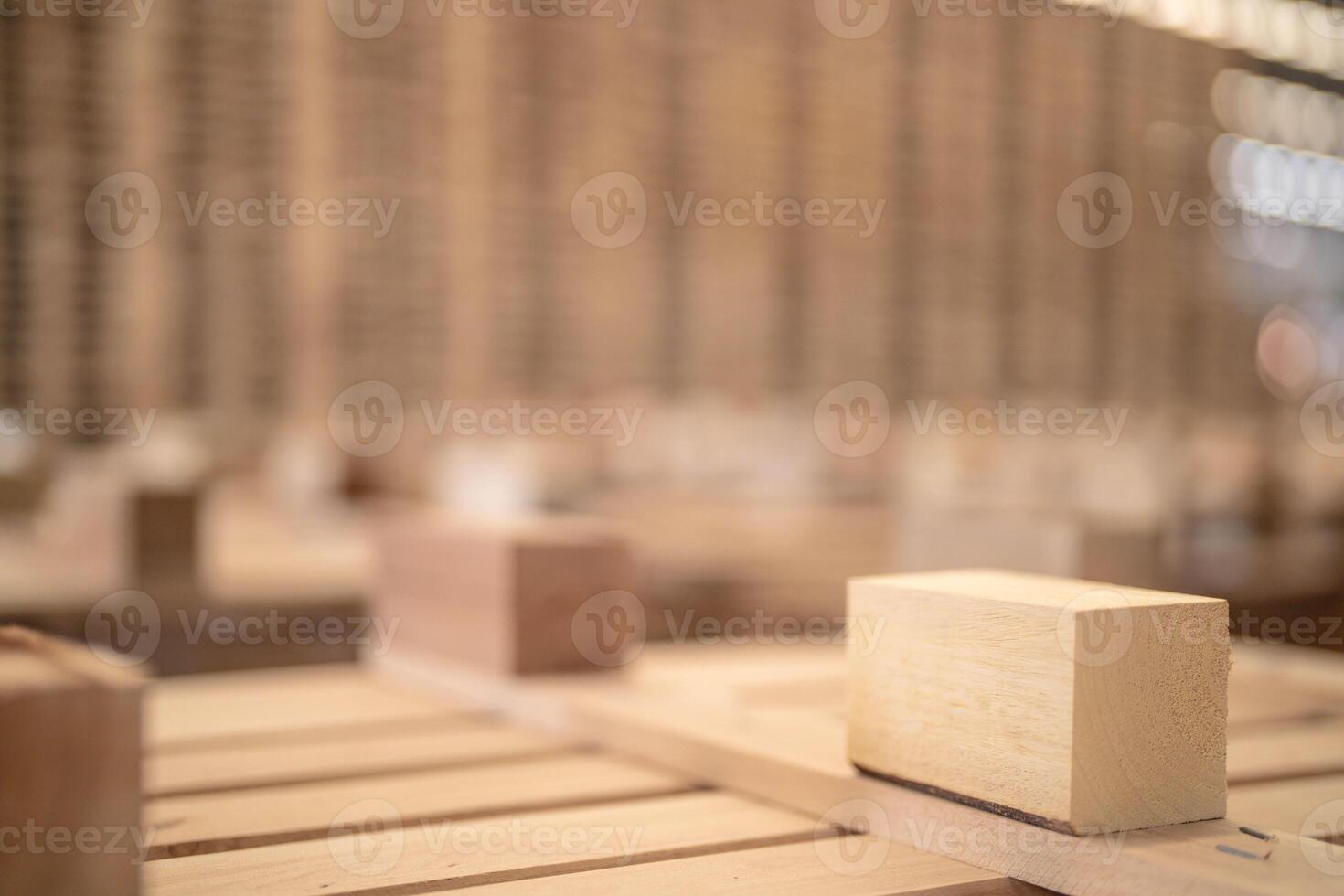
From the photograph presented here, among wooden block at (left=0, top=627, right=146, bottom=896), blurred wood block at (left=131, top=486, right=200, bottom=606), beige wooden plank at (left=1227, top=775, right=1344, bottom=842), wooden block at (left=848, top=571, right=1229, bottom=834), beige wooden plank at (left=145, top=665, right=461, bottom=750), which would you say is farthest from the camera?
blurred wood block at (left=131, top=486, right=200, bottom=606)

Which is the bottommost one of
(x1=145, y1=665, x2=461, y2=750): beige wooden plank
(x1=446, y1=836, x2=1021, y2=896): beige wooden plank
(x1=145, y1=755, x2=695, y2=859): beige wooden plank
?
(x1=145, y1=665, x2=461, y2=750): beige wooden plank

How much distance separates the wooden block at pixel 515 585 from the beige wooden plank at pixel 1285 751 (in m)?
0.83

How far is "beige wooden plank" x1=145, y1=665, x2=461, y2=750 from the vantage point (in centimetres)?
166

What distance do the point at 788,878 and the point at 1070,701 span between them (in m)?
0.27

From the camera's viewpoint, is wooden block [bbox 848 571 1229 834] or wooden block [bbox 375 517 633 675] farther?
wooden block [bbox 375 517 633 675]

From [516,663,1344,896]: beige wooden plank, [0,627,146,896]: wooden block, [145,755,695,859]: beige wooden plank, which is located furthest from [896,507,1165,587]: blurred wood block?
[0,627,146,896]: wooden block

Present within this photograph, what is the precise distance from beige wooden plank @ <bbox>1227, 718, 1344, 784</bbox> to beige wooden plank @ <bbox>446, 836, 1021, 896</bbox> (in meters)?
0.46

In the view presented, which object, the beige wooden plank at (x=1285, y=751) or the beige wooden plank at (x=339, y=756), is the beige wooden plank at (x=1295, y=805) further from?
the beige wooden plank at (x=339, y=756)

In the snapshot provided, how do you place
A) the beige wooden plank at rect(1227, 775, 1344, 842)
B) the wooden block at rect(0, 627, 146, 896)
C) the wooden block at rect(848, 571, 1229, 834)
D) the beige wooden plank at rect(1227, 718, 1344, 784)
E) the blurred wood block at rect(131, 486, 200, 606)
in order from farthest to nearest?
the blurred wood block at rect(131, 486, 200, 606), the beige wooden plank at rect(1227, 718, 1344, 784), the beige wooden plank at rect(1227, 775, 1344, 842), the wooden block at rect(848, 571, 1229, 834), the wooden block at rect(0, 627, 146, 896)

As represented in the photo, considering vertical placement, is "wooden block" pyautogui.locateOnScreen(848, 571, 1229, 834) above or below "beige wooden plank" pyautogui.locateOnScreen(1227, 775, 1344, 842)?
above

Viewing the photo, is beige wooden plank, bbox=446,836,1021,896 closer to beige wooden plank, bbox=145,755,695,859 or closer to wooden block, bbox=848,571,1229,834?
wooden block, bbox=848,571,1229,834

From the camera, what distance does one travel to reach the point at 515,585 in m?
1.77

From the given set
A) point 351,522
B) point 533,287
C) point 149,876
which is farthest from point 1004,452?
point 149,876

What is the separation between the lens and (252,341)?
714cm
